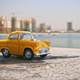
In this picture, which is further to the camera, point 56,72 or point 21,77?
point 56,72

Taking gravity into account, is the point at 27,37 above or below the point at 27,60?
above

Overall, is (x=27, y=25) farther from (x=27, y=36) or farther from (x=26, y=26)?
(x=27, y=36)

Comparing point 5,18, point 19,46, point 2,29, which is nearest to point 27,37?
point 19,46

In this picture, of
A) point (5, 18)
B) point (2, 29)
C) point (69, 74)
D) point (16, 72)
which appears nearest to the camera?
point (69, 74)

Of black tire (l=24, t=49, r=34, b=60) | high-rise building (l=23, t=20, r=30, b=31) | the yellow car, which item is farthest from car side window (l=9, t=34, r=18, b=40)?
high-rise building (l=23, t=20, r=30, b=31)

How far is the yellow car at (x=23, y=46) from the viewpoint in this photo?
1516cm

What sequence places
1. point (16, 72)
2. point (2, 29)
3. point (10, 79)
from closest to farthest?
point (10, 79) → point (16, 72) → point (2, 29)

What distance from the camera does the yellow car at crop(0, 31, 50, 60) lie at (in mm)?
15156

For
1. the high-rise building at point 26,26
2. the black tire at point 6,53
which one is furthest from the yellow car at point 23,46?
the high-rise building at point 26,26

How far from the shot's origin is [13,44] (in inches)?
629

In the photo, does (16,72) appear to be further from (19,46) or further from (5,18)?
(5,18)

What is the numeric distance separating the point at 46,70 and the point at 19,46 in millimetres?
4714

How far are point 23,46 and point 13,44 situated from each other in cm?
79

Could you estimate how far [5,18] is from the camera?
4405 inches
